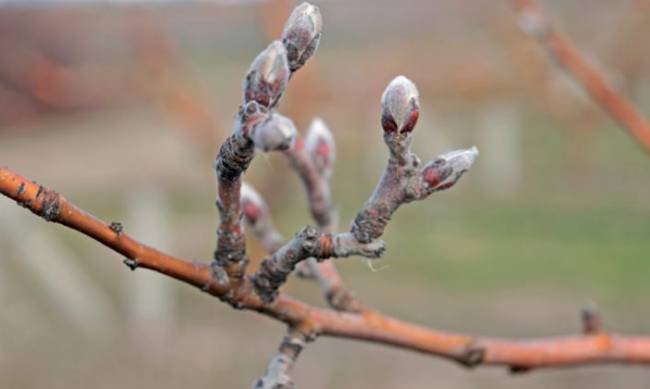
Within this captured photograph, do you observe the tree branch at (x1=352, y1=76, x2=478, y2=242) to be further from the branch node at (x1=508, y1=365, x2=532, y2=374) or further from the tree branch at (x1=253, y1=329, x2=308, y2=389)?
the branch node at (x1=508, y1=365, x2=532, y2=374)

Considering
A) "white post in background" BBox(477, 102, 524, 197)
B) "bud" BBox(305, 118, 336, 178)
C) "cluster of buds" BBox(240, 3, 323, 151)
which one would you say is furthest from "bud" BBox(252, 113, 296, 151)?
"white post in background" BBox(477, 102, 524, 197)

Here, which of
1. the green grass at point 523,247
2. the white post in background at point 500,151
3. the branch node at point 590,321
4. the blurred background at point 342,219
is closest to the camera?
the branch node at point 590,321

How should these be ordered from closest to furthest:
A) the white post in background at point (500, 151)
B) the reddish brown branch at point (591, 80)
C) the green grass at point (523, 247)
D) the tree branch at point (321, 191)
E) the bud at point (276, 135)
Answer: the bud at point (276, 135)
the tree branch at point (321, 191)
the reddish brown branch at point (591, 80)
the green grass at point (523, 247)
the white post in background at point (500, 151)

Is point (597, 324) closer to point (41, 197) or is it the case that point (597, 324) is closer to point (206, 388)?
point (41, 197)

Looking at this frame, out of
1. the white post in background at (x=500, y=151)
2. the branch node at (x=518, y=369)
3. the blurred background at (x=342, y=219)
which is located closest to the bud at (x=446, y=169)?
the branch node at (x=518, y=369)

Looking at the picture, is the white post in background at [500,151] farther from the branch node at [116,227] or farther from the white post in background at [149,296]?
the branch node at [116,227]

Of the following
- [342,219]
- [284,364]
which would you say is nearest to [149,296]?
[342,219]
